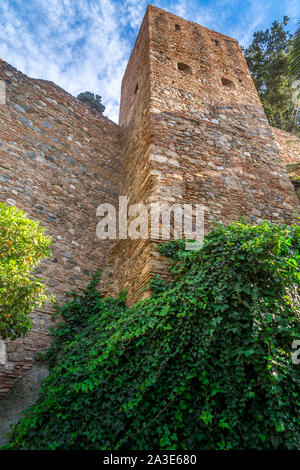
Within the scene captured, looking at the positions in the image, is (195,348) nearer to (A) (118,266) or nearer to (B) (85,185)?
(A) (118,266)

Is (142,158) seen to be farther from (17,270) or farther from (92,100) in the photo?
(92,100)

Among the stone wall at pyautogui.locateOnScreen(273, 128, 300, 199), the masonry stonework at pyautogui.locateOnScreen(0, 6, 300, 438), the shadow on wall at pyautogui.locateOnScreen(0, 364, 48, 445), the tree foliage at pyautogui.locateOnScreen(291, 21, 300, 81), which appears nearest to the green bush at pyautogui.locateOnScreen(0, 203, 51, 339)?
the masonry stonework at pyautogui.locateOnScreen(0, 6, 300, 438)

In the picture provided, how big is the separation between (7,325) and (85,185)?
13.2 ft

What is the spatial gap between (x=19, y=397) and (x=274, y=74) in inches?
576

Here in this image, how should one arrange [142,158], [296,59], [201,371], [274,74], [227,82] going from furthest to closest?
[274,74]
[227,82]
[296,59]
[142,158]
[201,371]

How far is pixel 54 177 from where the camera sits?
618 cm

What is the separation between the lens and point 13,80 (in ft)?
21.3

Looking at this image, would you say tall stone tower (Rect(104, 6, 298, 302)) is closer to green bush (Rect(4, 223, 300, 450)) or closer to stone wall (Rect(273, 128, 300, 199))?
green bush (Rect(4, 223, 300, 450))

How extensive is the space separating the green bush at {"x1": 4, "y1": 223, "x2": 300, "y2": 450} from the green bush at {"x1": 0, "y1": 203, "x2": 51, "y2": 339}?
905 mm

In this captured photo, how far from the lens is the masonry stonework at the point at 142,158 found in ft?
16.3

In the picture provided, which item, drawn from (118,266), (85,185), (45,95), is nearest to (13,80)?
(45,95)

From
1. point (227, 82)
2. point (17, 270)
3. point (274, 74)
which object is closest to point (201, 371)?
point (17, 270)

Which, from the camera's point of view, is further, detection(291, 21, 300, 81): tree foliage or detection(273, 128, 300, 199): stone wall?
detection(273, 128, 300, 199): stone wall

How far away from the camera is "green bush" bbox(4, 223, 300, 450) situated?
260 cm
